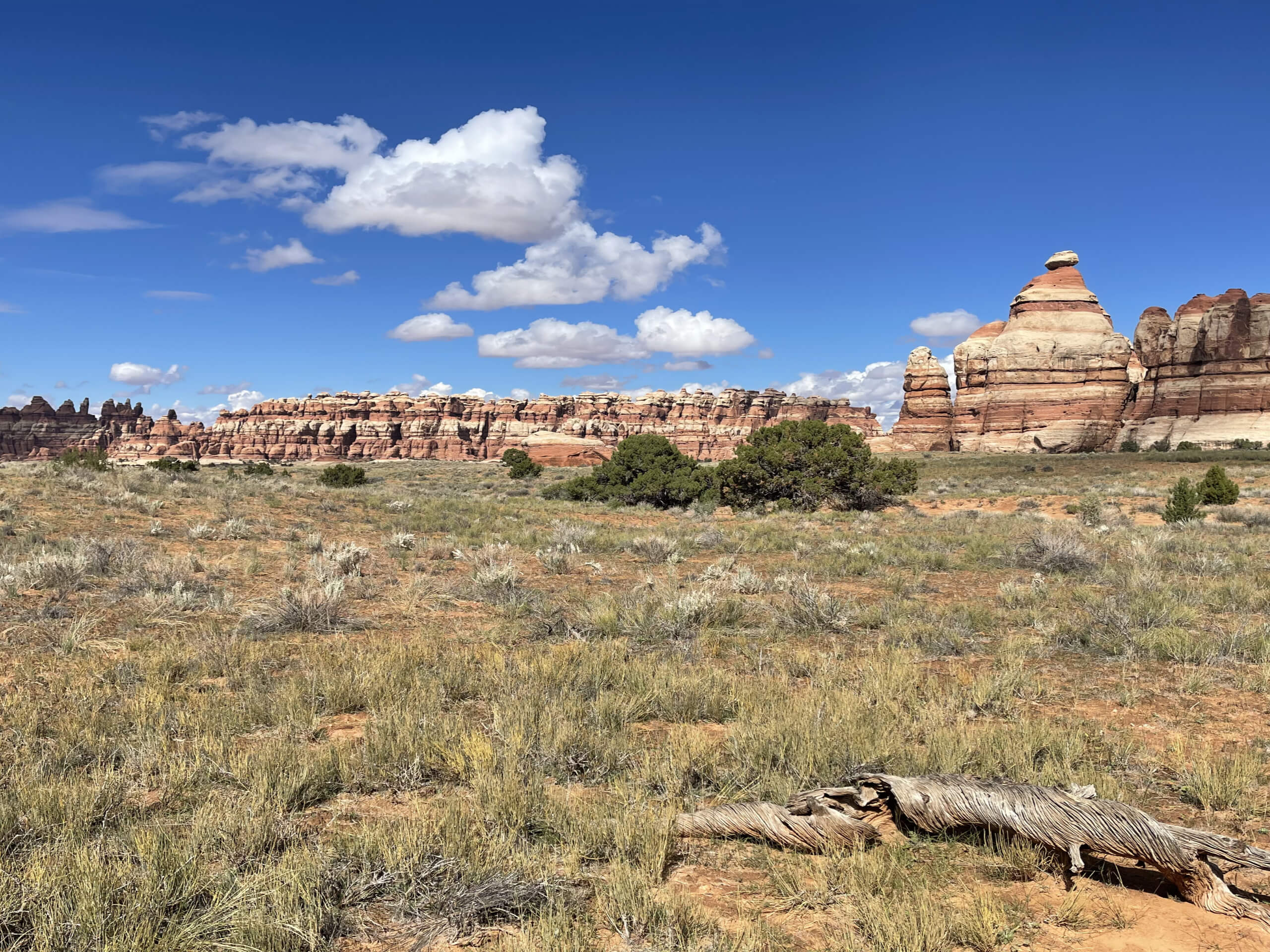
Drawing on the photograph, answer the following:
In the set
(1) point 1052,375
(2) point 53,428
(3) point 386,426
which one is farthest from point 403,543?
(2) point 53,428

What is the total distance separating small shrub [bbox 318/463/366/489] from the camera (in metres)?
29.8

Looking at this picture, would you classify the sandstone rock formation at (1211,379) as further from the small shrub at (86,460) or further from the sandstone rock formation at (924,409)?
the small shrub at (86,460)

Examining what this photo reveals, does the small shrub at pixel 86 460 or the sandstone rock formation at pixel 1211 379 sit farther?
the sandstone rock formation at pixel 1211 379

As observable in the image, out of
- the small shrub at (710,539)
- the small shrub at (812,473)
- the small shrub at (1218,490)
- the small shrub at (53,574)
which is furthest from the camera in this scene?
the small shrub at (812,473)

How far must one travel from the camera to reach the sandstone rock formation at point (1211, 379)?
55906 millimetres

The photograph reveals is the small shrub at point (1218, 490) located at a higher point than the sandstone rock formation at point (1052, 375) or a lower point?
lower

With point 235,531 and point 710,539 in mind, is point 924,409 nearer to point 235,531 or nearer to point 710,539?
point 710,539

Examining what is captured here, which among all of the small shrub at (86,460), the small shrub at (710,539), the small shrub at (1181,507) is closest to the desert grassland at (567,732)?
the small shrub at (710,539)

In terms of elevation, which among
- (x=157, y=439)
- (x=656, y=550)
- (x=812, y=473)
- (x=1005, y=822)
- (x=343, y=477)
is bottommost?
(x=1005, y=822)

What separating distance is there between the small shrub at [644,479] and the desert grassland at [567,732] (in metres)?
13.5

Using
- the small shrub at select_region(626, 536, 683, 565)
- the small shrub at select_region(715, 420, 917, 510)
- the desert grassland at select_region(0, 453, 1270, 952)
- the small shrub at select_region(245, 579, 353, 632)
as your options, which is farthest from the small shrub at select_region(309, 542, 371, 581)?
the small shrub at select_region(715, 420, 917, 510)

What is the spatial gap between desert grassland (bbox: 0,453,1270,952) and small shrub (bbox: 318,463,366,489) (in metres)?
18.1

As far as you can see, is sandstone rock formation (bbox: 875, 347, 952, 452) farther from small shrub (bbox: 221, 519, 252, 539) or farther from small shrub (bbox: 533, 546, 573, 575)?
small shrub (bbox: 221, 519, 252, 539)

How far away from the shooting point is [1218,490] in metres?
21.3
